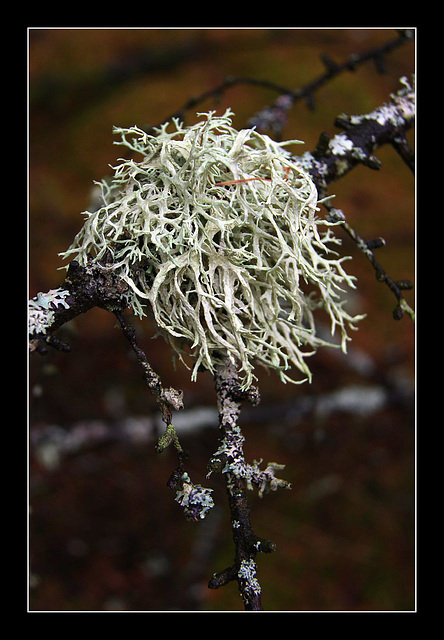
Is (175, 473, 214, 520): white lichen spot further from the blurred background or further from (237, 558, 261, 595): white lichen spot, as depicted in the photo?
the blurred background

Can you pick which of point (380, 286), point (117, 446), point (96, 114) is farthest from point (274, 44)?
point (117, 446)

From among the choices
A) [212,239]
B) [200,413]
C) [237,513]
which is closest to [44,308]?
[212,239]

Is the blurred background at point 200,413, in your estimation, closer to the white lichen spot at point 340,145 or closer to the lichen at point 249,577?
the white lichen spot at point 340,145

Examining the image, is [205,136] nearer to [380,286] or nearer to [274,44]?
[380,286]

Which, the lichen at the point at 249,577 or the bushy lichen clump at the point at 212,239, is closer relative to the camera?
the lichen at the point at 249,577

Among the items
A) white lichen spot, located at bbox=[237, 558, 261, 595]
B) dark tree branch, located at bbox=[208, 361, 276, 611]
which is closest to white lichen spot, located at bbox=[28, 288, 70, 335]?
dark tree branch, located at bbox=[208, 361, 276, 611]

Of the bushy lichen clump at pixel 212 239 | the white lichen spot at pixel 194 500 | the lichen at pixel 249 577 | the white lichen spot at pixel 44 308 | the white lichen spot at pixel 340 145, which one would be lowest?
the lichen at pixel 249 577

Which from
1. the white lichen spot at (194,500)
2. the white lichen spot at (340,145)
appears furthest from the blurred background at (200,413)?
the white lichen spot at (194,500)
